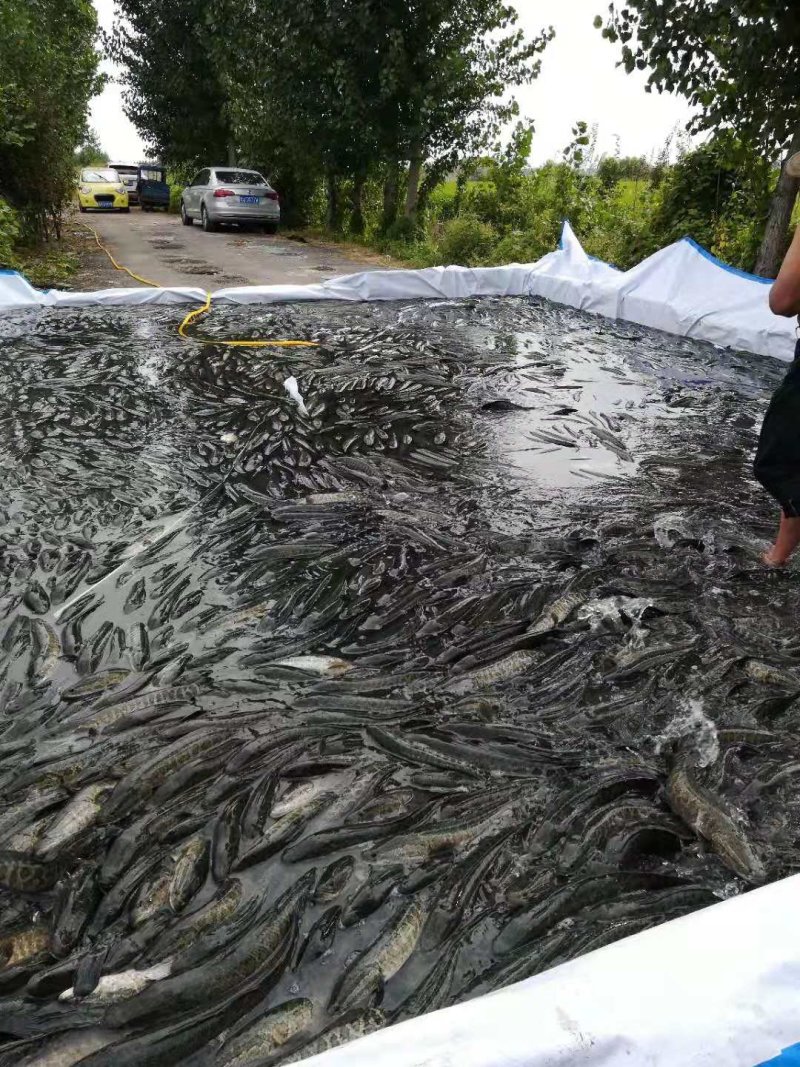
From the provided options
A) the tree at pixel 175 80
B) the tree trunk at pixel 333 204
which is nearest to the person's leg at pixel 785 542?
the tree trunk at pixel 333 204

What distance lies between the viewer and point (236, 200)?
66.9 feet

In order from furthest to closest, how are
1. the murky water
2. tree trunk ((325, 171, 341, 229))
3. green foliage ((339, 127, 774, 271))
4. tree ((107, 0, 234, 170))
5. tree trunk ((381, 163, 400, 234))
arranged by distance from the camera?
tree ((107, 0, 234, 170)) < tree trunk ((325, 171, 341, 229)) < tree trunk ((381, 163, 400, 234)) < green foliage ((339, 127, 774, 271)) < the murky water

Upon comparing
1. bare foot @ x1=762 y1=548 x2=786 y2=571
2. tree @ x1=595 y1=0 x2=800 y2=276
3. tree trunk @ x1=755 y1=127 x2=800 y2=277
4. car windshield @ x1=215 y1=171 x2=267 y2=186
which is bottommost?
bare foot @ x1=762 y1=548 x2=786 y2=571

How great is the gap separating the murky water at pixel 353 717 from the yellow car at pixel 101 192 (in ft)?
85.3

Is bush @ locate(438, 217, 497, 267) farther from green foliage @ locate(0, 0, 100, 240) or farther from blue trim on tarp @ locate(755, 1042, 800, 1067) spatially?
blue trim on tarp @ locate(755, 1042, 800, 1067)

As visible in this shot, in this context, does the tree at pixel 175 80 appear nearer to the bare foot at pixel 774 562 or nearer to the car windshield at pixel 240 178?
the car windshield at pixel 240 178

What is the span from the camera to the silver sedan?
20391 mm

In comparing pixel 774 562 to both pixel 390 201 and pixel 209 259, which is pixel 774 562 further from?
pixel 390 201

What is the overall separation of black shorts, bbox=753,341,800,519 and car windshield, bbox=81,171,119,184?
30.7m

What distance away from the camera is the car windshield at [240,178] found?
828 inches

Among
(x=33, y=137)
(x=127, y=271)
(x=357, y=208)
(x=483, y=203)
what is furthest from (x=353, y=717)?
(x=357, y=208)

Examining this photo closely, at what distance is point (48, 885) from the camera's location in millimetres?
2254

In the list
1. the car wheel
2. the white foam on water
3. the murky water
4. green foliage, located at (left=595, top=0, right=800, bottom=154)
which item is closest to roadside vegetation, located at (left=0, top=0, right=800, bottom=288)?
green foliage, located at (left=595, top=0, right=800, bottom=154)

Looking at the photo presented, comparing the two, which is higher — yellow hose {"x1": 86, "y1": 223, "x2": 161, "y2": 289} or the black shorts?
the black shorts
